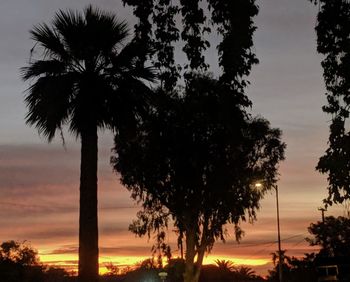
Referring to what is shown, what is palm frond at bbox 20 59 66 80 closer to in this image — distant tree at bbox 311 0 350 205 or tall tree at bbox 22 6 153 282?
tall tree at bbox 22 6 153 282

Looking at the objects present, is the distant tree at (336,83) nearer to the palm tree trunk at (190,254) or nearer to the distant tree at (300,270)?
the palm tree trunk at (190,254)

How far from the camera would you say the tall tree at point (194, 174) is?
36.3 metres

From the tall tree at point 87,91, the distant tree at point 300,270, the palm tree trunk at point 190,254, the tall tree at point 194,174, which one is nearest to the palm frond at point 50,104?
the tall tree at point 87,91

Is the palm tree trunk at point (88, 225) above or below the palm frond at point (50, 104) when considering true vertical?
below

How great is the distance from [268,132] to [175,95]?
7903 mm

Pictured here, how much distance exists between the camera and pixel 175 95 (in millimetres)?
35656

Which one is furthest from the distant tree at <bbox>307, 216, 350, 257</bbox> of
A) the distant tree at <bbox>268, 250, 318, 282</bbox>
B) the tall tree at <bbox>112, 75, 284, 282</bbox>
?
the tall tree at <bbox>112, 75, 284, 282</bbox>

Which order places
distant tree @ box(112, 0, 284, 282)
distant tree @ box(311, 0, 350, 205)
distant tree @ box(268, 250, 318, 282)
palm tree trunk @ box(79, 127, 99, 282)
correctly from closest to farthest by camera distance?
distant tree @ box(311, 0, 350, 205)
palm tree trunk @ box(79, 127, 99, 282)
distant tree @ box(112, 0, 284, 282)
distant tree @ box(268, 250, 318, 282)

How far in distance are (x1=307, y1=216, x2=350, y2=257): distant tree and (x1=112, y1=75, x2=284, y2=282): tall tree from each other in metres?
26.6

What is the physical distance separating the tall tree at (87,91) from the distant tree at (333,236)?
48.8 metres

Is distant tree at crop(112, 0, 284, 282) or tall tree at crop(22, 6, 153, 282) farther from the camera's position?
distant tree at crop(112, 0, 284, 282)

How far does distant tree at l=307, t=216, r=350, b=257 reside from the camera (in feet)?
212

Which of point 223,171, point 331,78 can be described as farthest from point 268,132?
point 331,78

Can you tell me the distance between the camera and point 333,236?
2606 inches
